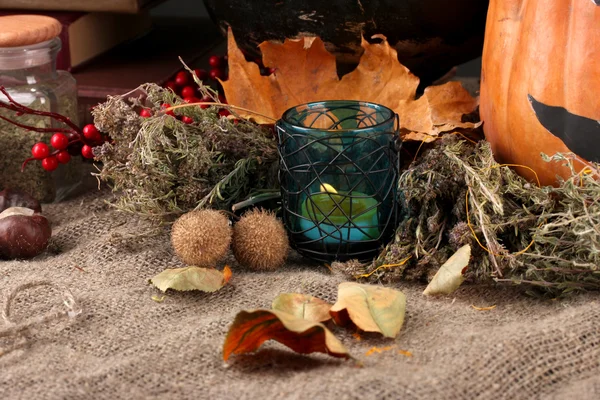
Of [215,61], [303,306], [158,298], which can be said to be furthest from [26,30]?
[303,306]

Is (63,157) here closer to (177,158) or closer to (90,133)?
(90,133)

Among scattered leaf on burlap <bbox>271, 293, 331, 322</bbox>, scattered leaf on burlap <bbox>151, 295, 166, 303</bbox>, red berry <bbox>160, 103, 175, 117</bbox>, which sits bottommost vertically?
scattered leaf on burlap <bbox>151, 295, 166, 303</bbox>

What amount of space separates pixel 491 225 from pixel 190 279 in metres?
0.32

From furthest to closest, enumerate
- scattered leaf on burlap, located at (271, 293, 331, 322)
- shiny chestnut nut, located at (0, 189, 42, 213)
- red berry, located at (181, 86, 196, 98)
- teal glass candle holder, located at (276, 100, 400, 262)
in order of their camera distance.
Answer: red berry, located at (181, 86, 196, 98) < shiny chestnut nut, located at (0, 189, 42, 213) < teal glass candle holder, located at (276, 100, 400, 262) < scattered leaf on burlap, located at (271, 293, 331, 322)

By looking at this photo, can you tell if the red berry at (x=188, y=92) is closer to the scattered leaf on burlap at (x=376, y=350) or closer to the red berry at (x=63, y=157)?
the red berry at (x=63, y=157)

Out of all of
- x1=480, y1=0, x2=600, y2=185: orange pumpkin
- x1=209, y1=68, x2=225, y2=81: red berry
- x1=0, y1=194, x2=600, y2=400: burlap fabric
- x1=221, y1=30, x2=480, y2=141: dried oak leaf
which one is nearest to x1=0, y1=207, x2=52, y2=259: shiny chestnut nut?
x1=0, y1=194, x2=600, y2=400: burlap fabric

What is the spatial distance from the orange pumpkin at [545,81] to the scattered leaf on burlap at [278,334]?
346 mm

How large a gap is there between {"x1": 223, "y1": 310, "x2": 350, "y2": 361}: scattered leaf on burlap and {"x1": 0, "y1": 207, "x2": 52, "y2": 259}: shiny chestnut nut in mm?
367

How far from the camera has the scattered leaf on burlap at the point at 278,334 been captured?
26.3 inches

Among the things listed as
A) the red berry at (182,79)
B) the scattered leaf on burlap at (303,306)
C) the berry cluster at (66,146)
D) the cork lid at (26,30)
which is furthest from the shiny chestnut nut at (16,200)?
the scattered leaf on burlap at (303,306)

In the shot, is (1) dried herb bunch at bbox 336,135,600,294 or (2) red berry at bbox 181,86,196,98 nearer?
(1) dried herb bunch at bbox 336,135,600,294

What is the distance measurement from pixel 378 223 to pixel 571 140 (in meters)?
0.23

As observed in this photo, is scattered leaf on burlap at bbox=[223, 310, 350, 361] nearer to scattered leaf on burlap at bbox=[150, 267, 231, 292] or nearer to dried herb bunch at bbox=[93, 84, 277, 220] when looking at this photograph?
scattered leaf on burlap at bbox=[150, 267, 231, 292]

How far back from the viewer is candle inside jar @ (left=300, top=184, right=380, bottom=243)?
34.4 inches
